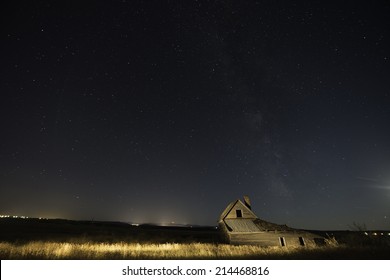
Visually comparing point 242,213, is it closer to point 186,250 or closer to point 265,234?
point 265,234

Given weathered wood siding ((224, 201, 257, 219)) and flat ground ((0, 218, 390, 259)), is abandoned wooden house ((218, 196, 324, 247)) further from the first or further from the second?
flat ground ((0, 218, 390, 259))

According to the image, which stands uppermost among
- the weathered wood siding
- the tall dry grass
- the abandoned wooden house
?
the weathered wood siding

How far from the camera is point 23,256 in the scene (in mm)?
11922

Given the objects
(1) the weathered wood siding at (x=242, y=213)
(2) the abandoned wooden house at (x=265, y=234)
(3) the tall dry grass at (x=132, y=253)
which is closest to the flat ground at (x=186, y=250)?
(3) the tall dry grass at (x=132, y=253)

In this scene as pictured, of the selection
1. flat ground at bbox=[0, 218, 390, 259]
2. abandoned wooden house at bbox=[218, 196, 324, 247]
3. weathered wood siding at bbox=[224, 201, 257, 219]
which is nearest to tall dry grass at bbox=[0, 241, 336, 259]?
flat ground at bbox=[0, 218, 390, 259]

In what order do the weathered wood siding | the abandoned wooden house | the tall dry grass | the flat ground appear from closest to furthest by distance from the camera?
the flat ground → the tall dry grass → the abandoned wooden house → the weathered wood siding

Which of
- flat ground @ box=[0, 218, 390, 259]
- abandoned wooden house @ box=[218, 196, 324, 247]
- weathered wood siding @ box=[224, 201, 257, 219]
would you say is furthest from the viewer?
weathered wood siding @ box=[224, 201, 257, 219]

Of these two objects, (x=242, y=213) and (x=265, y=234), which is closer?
(x=265, y=234)

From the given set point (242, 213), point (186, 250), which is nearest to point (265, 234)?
point (242, 213)
